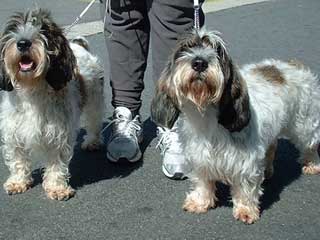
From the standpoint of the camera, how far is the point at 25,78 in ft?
12.4

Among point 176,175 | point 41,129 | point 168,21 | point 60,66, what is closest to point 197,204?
point 176,175

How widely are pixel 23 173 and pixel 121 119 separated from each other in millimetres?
949

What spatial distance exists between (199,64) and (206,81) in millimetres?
100

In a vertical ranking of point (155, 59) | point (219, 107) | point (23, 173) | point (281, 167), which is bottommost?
point (281, 167)

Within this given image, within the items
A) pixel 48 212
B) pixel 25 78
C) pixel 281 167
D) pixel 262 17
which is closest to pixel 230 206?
pixel 281 167

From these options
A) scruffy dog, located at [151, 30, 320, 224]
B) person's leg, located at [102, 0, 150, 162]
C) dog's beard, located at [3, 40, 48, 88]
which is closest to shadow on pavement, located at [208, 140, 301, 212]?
scruffy dog, located at [151, 30, 320, 224]

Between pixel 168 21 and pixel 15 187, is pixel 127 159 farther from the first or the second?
pixel 168 21

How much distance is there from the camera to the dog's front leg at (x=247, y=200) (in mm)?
3873

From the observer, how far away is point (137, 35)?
4852 mm

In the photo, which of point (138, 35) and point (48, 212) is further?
point (138, 35)

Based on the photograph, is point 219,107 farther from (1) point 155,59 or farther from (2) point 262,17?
(2) point 262,17

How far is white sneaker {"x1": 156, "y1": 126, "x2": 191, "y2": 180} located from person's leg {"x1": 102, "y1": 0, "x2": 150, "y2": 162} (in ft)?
0.89

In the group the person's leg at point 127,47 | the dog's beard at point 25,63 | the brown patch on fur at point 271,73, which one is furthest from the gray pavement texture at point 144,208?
the dog's beard at point 25,63

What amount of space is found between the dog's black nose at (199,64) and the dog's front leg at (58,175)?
50.6 inches
